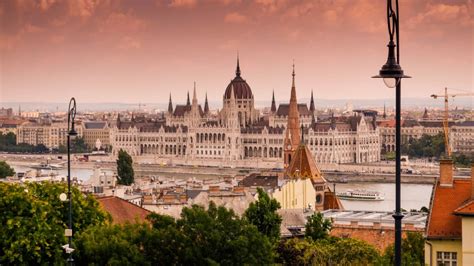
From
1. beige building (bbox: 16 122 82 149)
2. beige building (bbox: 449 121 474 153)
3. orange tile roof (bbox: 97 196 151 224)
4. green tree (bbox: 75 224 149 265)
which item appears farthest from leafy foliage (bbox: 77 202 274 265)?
beige building (bbox: 16 122 82 149)

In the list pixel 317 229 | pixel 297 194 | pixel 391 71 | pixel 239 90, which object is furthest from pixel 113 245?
pixel 239 90

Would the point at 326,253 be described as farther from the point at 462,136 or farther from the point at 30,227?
the point at 462,136

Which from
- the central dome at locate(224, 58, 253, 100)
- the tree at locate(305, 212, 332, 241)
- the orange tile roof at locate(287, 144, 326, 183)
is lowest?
the tree at locate(305, 212, 332, 241)

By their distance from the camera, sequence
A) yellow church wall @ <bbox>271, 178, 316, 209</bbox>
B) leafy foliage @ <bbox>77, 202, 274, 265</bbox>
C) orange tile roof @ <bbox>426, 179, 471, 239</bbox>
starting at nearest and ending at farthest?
1. orange tile roof @ <bbox>426, 179, 471, 239</bbox>
2. leafy foliage @ <bbox>77, 202, 274, 265</bbox>
3. yellow church wall @ <bbox>271, 178, 316, 209</bbox>

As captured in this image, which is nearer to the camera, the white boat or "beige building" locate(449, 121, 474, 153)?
the white boat

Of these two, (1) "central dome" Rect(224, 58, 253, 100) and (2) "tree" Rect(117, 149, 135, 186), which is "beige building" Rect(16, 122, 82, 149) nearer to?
(1) "central dome" Rect(224, 58, 253, 100)

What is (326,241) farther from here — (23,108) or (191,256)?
(23,108)
